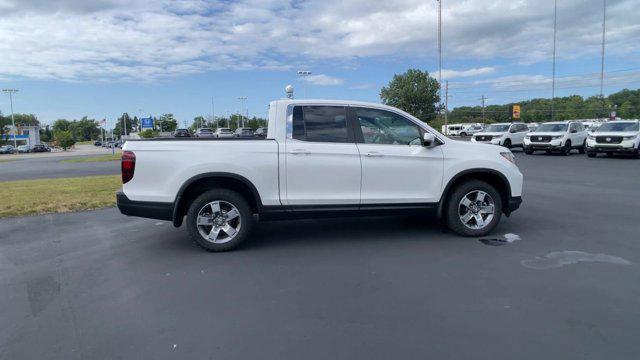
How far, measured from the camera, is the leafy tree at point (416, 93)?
4129 inches

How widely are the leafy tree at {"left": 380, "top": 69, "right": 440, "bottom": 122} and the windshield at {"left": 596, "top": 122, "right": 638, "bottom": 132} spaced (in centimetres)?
8164

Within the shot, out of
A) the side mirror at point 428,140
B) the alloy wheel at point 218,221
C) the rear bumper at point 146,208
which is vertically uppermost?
the side mirror at point 428,140

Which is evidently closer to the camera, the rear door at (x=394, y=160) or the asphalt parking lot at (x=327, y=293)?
the asphalt parking lot at (x=327, y=293)

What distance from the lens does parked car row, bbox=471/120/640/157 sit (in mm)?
21484

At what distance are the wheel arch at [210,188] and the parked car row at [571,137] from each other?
2125cm

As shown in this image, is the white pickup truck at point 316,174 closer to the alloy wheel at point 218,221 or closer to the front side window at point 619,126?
the alloy wheel at point 218,221

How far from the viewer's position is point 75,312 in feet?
13.3

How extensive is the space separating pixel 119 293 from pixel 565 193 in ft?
31.6

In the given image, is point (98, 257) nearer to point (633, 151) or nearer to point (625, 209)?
point (625, 209)

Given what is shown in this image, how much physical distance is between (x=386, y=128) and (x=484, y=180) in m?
1.63

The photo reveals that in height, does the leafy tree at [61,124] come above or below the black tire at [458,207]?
above

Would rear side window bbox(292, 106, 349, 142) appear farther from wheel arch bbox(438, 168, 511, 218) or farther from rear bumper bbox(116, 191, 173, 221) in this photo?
rear bumper bbox(116, 191, 173, 221)

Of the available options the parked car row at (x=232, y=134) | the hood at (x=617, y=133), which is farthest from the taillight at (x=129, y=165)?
the hood at (x=617, y=133)

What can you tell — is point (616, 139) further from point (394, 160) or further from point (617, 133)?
point (394, 160)
